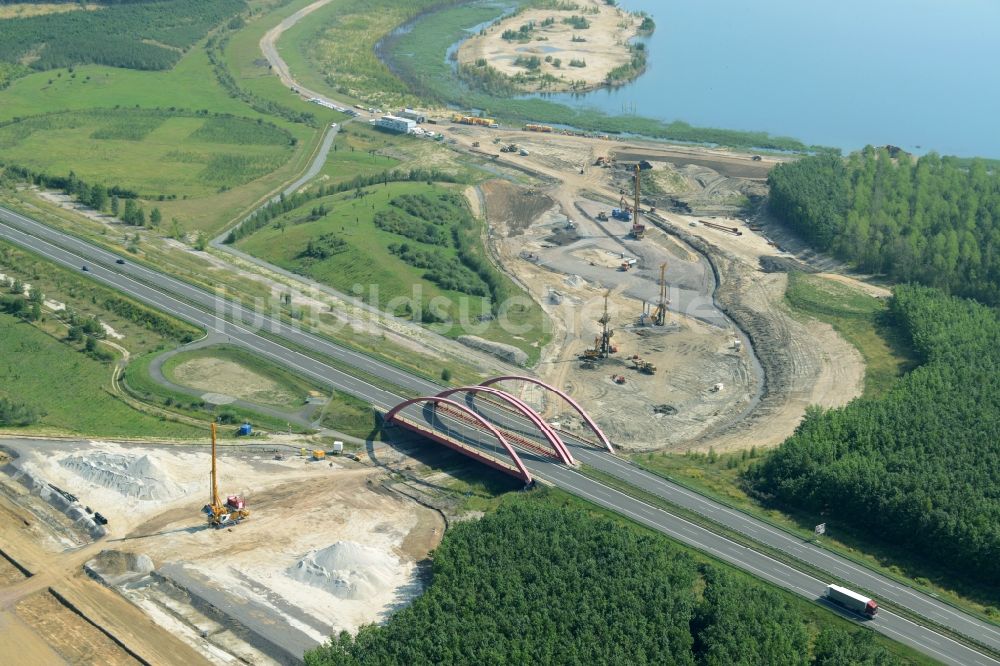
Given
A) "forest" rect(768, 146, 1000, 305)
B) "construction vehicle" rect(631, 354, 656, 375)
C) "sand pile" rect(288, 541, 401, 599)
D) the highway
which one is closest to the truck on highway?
the highway

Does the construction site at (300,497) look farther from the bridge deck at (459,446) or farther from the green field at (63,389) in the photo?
the green field at (63,389)

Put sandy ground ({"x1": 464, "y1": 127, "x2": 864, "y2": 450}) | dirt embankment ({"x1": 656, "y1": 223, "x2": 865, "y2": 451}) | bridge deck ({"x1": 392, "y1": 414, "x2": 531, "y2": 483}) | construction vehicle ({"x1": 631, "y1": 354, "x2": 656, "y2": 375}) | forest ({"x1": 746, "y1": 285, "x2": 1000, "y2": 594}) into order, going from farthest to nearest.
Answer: construction vehicle ({"x1": 631, "y1": 354, "x2": 656, "y2": 375})
sandy ground ({"x1": 464, "y1": 127, "x2": 864, "y2": 450})
dirt embankment ({"x1": 656, "y1": 223, "x2": 865, "y2": 451})
bridge deck ({"x1": 392, "y1": 414, "x2": 531, "y2": 483})
forest ({"x1": 746, "y1": 285, "x2": 1000, "y2": 594})

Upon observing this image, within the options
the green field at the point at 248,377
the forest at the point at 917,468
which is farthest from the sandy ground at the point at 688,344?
the green field at the point at 248,377

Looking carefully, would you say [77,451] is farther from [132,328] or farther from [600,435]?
[600,435]

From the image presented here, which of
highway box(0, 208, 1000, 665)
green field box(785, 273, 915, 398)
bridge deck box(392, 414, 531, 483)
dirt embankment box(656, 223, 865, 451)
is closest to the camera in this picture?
highway box(0, 208, 1000, 665)

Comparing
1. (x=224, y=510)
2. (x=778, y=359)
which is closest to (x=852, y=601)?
(x=224, y=510)

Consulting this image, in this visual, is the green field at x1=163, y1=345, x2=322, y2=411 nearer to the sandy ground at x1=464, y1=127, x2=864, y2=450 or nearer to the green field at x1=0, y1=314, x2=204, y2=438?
the green field at x1=0, y1=314, x2=204, y2=438

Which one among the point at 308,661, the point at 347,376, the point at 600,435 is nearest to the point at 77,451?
the point at 347,376
